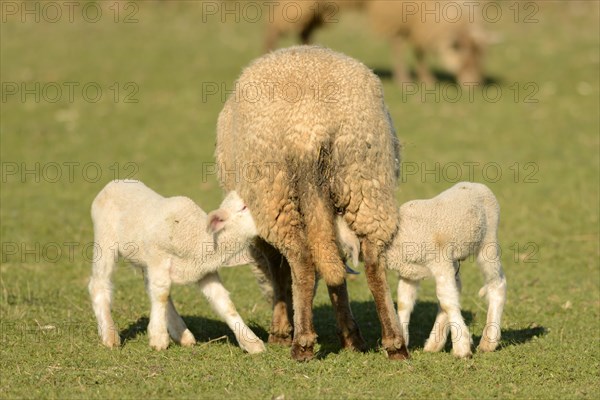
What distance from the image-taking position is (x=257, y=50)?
21125 millimetres

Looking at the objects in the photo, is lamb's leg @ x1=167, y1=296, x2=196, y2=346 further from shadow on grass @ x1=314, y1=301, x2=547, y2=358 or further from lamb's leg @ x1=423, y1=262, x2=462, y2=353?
lamb's leg @ x1=423, y1=262, x2=462, y2=353

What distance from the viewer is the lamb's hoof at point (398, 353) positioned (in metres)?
6.48

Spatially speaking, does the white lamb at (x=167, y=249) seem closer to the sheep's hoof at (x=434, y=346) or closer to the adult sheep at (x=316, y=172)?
the adult sheep at (x=316, y=172)

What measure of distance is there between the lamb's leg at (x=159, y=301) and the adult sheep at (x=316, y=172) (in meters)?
0.72

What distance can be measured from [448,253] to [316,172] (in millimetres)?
1062

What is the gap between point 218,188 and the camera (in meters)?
13.2

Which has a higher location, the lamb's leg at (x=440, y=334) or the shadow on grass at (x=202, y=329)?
the lamb's leg at (x=440, y=334)

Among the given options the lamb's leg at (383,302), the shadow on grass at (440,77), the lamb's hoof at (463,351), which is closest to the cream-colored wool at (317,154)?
the lamb's leg at (383,302)

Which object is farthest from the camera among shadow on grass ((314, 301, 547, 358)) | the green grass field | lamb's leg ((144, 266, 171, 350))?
shadow on grass ((314, 301, 547, 358))

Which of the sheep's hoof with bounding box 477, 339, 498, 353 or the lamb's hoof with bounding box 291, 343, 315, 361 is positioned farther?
the sheep's hoof with bounding box 477, 339, 498, 353

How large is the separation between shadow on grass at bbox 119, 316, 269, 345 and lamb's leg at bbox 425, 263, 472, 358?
151 centimetres

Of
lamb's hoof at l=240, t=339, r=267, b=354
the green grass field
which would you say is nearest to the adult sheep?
lamb's hoof at l=240, t=339, r=267, b=354

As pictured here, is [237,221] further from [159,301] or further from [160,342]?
[160,342]

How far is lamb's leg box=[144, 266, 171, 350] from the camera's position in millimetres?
6562
